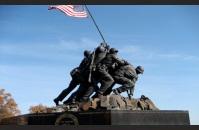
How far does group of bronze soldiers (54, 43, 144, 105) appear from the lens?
13.6 meters

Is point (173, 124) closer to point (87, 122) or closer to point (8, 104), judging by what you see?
point (87, 122)

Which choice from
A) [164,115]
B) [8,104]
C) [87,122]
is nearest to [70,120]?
[87,122]

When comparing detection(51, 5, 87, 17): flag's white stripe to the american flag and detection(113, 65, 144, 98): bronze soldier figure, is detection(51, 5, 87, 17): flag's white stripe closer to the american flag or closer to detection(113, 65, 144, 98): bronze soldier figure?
the american flag

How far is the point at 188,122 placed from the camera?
1273 centimetres

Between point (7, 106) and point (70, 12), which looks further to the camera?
point (7, 106)

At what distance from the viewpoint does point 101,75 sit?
1361cm

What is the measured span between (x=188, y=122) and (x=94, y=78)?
11.7 ft

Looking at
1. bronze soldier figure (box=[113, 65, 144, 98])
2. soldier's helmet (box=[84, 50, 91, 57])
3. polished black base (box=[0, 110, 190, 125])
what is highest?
soldier's helmet (box=[84, 50, 91, 57])

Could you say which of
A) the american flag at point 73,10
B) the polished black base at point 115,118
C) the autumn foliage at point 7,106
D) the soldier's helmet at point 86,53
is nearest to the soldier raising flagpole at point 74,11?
the american flag at point 73,10

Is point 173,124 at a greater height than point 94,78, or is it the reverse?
point 94,78

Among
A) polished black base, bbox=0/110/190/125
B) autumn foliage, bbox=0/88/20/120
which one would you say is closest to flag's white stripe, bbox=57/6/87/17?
polished black base, bbox=0/110/190/125

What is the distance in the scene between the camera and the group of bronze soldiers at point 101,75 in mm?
13609

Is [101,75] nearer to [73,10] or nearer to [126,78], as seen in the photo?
Result: [126,78]

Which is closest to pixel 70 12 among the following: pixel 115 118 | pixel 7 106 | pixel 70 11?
pixel 70 11
